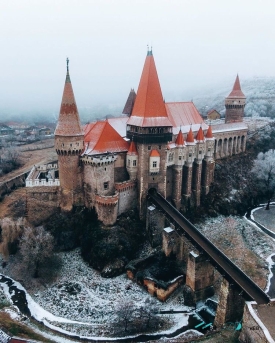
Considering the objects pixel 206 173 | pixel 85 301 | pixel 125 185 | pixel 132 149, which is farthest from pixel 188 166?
pixel 85 301

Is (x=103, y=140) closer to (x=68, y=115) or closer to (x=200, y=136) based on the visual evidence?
(x=68, y=115)

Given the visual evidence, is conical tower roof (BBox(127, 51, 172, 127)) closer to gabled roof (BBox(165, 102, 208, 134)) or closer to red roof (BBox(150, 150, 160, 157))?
red roof (BBox(150, 150, 160, 157))

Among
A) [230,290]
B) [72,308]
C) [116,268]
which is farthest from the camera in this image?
[116,268]

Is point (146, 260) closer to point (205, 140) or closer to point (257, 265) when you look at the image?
point (257, 265)

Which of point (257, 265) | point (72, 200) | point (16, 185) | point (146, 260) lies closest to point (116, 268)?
point (146, 260)

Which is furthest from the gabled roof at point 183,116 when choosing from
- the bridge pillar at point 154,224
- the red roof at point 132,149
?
the bridge pillar at point 154,224

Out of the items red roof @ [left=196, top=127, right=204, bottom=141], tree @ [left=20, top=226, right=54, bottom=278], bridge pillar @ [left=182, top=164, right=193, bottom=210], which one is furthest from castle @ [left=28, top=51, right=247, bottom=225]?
tree @ [left=20, top=226, right=54, bottom=278]
